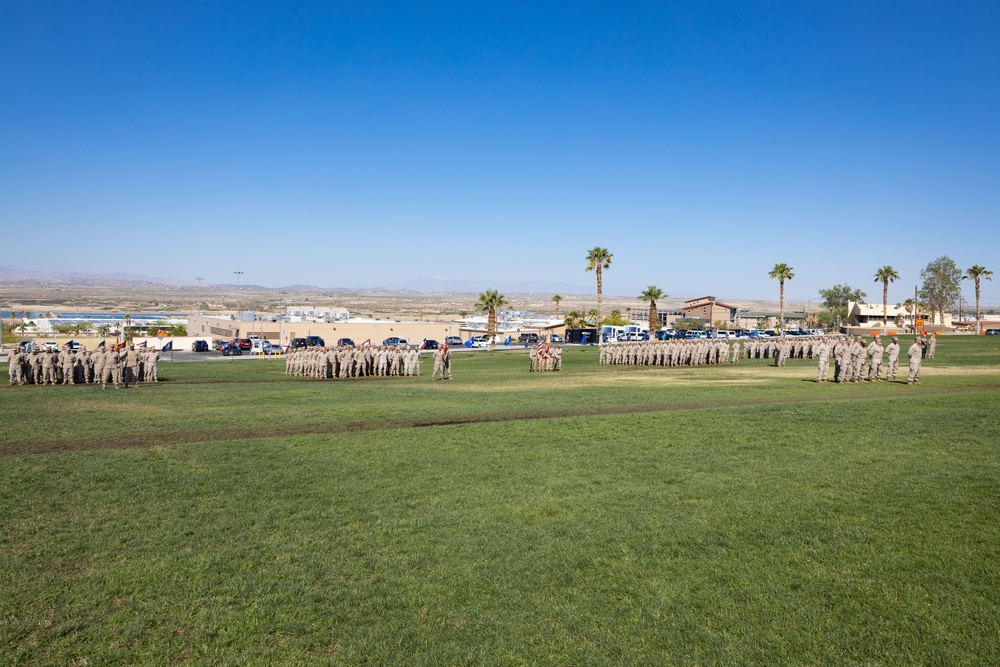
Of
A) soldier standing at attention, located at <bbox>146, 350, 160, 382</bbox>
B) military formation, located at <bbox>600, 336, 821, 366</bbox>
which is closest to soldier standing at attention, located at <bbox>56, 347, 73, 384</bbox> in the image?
soldier standing at attention, located at <bbox>146, 350, 160, 382</bbox>

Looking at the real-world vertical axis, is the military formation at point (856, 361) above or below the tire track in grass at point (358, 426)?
above

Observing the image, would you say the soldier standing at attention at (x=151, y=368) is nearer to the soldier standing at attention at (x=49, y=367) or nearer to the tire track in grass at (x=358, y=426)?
the soldier standing at attention at (x=49, y=367)

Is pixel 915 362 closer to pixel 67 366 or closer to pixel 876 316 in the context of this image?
pixel 67 366

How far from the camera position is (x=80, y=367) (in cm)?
3123

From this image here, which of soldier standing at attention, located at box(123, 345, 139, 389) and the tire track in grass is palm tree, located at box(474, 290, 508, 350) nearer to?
soldier standing at attention, located at box(123, 345, 139, 389)

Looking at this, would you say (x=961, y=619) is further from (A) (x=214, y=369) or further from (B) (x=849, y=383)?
(A) (x=214, y=369)

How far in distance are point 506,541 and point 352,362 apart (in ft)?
91.6

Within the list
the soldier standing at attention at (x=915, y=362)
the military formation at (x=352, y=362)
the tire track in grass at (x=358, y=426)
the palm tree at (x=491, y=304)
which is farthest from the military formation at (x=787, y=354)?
the palm tree at (x=491, y=304)

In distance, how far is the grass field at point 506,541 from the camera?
6.73 m

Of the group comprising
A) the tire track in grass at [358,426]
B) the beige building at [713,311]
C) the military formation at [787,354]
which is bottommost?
the tire track in grass at [358,426]

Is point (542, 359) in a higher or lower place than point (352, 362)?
higher

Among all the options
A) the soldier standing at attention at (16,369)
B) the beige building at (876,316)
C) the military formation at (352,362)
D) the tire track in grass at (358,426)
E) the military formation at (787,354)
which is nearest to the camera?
the tire track in grass at (358,426)

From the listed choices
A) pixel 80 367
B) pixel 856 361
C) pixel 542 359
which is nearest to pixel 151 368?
pixel 80 367

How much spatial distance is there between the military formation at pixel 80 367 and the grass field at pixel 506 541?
10.8 metres
